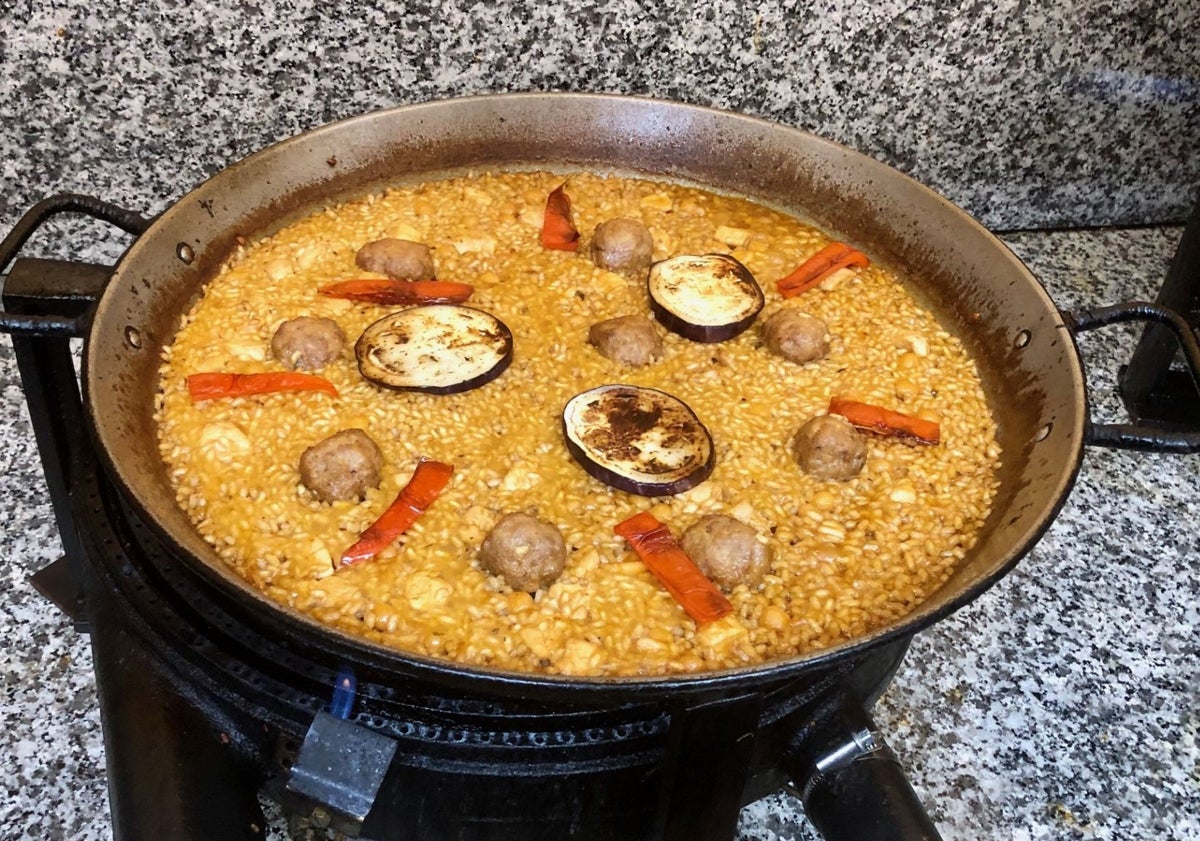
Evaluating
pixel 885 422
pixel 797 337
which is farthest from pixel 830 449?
pixel 797 337

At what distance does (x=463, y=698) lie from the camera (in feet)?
5.89

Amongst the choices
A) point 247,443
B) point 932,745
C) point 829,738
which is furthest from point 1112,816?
point 247,443

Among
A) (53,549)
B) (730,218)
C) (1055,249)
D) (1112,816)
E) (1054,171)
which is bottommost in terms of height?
(1112,816)

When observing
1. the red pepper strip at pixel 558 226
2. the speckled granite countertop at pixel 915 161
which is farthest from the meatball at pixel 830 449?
A: the speckled granite countertop at pixel 915 161

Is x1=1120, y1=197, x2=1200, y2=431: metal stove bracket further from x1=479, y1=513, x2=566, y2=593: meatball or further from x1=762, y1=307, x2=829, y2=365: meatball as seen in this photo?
x1=479, y1=513, x2=566, y2=593: meatball

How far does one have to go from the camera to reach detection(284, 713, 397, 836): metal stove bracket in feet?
5.51

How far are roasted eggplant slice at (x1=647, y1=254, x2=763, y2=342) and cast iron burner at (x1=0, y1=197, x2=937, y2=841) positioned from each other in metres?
0.91

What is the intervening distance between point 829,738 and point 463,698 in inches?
31.0

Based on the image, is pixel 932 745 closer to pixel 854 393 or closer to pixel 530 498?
pixel 854 393

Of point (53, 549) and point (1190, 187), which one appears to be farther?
Answer: point (1190, 187)

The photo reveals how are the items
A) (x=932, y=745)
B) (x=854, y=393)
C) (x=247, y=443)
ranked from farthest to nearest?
(x=932, y=745)
(x=854, y=393)
(x=247, y=443)

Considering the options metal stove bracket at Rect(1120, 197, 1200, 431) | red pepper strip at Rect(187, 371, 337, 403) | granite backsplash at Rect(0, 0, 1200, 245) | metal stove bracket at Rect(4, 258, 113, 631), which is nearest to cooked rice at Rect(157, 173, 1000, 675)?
red pepper strip at Rect(187, 371, 337, 403)

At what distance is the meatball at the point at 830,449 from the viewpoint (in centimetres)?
218

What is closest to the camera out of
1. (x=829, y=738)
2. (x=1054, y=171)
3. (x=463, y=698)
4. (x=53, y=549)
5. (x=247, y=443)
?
(x=463, y=698)
